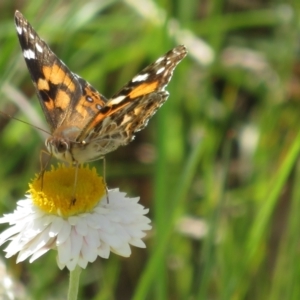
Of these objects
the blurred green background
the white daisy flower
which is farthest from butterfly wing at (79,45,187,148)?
the blurred green background

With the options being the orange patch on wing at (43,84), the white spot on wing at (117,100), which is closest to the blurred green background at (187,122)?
the orange patch on wing at (43,84)

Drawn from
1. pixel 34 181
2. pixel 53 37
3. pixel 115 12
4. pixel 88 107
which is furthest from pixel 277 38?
pixel 34 181

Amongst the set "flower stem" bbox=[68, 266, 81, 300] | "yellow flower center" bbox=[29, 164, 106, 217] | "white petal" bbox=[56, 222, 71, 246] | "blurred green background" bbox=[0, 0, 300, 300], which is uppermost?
"blurred green background" bbox=[0, 0, 300, 300]

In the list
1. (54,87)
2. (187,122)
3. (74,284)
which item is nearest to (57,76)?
(54,87)

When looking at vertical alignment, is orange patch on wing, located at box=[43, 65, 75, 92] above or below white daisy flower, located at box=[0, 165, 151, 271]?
above

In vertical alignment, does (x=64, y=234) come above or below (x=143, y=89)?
below

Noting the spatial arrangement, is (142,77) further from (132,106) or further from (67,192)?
(67,192)

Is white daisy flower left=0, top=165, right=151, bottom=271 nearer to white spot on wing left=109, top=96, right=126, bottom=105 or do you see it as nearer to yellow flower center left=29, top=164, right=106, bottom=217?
yellow flower center left=29, top=164, right=106, bottom=217

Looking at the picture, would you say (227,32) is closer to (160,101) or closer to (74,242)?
(160,101)
